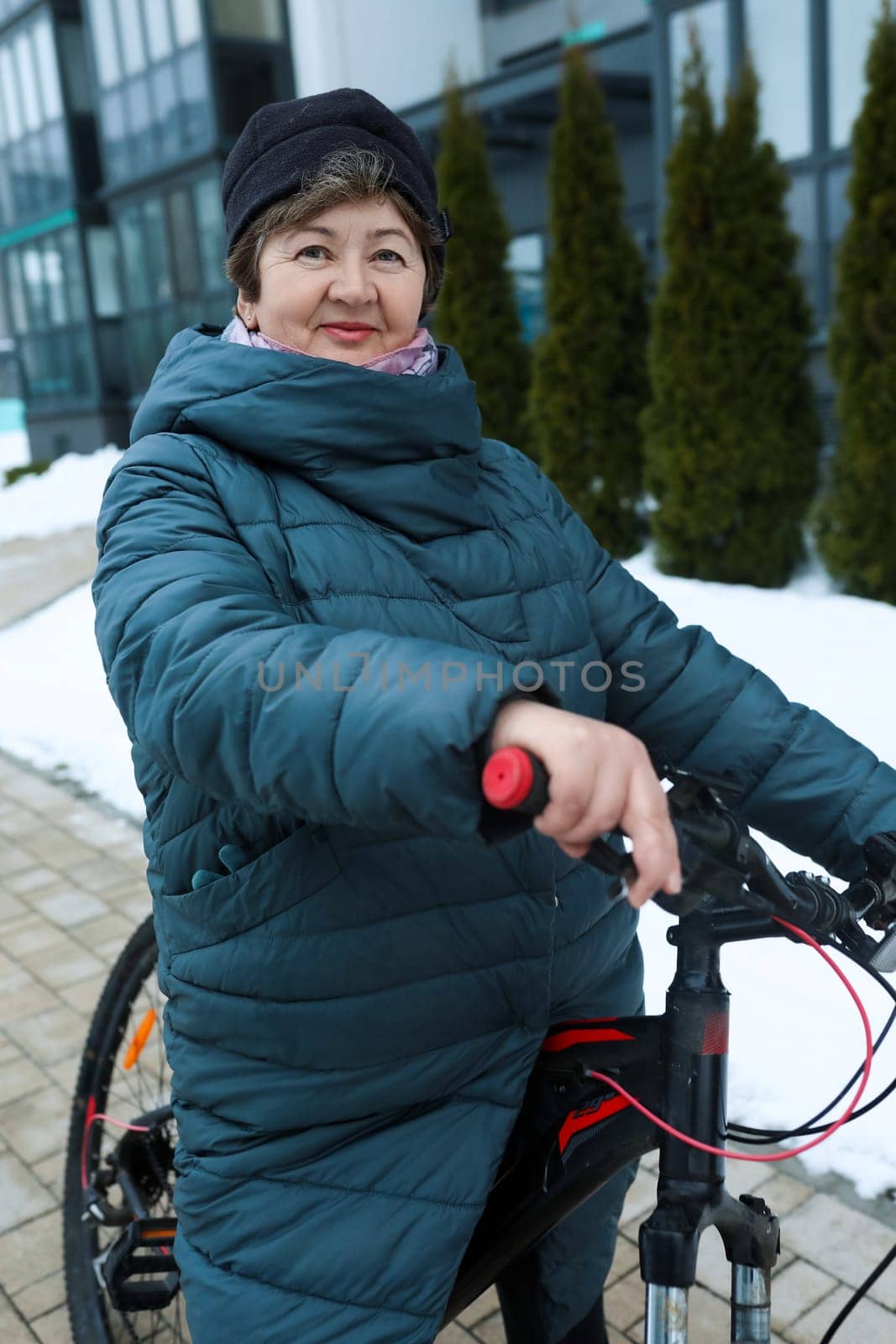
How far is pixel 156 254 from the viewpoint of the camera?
17.3 m

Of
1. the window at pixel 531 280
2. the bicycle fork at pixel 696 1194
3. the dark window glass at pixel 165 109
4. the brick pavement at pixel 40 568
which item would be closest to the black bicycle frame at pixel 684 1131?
the bicycle fork at pixel 696 1194

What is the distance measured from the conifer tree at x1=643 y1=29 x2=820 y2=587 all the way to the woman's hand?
6.84 m

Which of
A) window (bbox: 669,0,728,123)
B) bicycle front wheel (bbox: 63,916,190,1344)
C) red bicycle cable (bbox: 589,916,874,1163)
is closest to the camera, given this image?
red bicycle cable (bbox: 589,916,874,1163)

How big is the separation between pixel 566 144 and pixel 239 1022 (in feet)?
25.5

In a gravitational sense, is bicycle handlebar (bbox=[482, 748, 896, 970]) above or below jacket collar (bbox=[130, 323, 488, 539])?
below

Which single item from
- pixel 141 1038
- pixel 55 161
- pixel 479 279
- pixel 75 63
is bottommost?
pixel 141 1038

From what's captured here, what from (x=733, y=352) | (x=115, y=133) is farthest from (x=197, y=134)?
(x=733, y=352)

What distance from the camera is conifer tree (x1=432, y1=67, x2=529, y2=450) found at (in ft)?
29.7

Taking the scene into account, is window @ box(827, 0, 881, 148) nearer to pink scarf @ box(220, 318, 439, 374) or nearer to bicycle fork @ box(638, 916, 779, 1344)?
pink scarf @ box(220, 318, 439, 374)

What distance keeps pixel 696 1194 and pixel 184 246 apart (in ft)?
56.1

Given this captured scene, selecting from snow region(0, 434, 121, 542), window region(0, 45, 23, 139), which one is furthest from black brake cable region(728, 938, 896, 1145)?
window region(0, 45, 23, 139)

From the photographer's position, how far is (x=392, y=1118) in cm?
148

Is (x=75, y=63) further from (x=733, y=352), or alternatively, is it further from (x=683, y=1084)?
(x=683, y=1084)

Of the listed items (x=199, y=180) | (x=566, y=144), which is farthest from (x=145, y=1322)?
(x=199, y=180)
